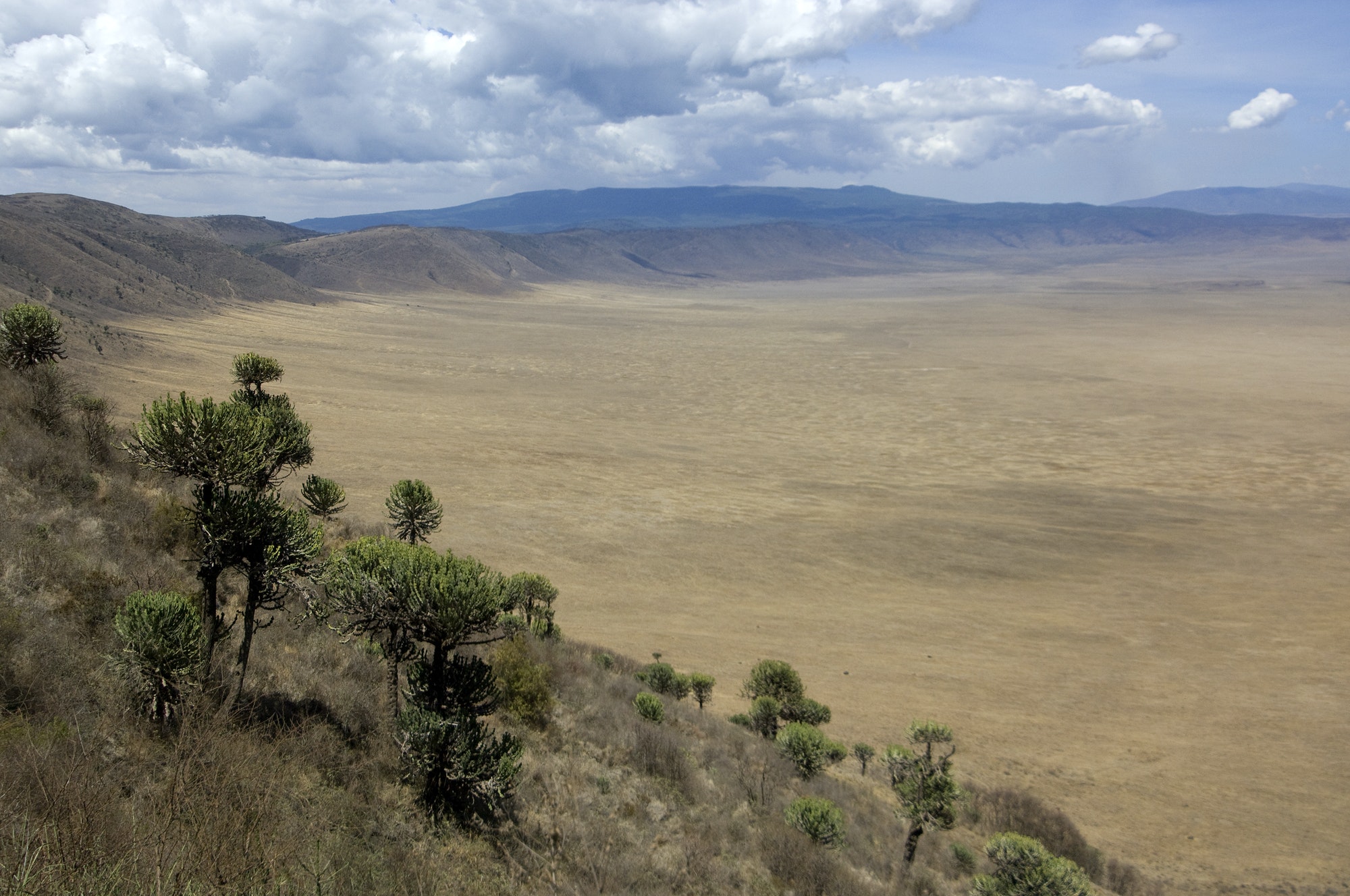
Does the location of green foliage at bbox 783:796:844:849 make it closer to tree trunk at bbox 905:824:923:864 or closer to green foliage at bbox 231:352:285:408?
tree trunk at bbox 905:824:923:864

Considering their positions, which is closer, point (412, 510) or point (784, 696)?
point (412, 510)

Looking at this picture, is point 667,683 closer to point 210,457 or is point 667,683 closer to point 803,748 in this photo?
point 803,748

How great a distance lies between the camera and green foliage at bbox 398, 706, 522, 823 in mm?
8477

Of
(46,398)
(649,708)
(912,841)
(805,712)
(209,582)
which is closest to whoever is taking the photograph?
(209,582)

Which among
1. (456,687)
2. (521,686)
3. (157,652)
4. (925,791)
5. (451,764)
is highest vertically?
(157,652)

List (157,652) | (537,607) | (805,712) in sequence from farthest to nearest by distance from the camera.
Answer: (537,607) → (805,712) → (157,652)

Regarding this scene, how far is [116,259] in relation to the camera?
7812cm

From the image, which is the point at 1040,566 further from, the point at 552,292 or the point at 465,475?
the point at 552,292

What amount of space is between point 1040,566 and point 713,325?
267 feet

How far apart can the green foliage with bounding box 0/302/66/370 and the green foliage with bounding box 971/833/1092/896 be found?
2063 centimetres

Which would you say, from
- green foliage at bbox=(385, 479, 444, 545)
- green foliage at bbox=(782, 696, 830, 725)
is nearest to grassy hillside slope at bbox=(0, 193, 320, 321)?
green foliage at bbox=(385, 479, 444, 545)

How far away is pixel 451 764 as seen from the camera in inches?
334

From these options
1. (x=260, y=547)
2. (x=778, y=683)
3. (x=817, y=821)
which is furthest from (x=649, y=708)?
(x=260, y=547)

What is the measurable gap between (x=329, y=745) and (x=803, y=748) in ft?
28.0
